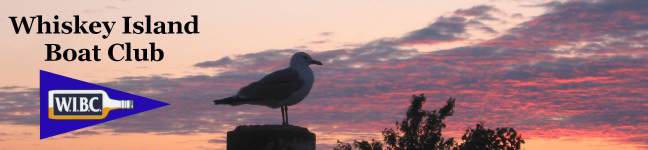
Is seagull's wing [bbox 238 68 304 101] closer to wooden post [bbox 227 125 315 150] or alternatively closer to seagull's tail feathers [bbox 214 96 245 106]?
seagull's tail feathers [bbox 214 96 245 106]

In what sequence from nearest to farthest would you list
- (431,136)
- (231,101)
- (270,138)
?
1. (270,138)
2. (231,101)
3. (431,136)

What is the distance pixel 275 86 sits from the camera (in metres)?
12.2

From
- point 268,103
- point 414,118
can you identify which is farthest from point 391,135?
point 268,103

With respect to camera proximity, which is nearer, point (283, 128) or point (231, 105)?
point (283, 128)

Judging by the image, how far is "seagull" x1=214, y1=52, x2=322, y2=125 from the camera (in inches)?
475

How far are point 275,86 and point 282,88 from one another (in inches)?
5.8

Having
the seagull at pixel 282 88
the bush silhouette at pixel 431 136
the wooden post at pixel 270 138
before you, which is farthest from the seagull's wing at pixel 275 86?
the bush silhouette at pixel 431 136

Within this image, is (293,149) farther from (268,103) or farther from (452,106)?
(452,106)

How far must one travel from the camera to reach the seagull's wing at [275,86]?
12070 millimetres

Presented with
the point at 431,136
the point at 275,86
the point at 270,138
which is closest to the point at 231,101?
the point at 275,86

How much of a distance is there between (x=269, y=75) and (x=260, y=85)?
0.22 m

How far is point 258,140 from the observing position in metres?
8.81

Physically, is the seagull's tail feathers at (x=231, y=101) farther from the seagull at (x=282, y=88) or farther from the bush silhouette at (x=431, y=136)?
the bush silhouette at (x=431, y=136)

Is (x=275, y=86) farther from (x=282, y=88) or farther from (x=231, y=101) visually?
(x=231, y=101)
